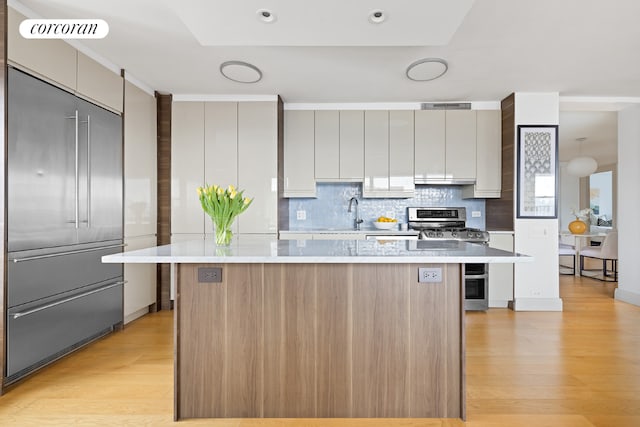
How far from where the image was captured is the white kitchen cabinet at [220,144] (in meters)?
4.20

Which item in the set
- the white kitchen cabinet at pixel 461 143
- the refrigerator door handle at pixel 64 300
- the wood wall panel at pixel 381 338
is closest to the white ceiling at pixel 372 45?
the white kitchen cabinet at pixel 461 143

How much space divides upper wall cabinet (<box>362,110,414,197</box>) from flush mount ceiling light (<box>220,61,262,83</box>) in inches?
59.3

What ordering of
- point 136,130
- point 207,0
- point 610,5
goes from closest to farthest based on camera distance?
point 207,0 → point 610,5 → point 136,130

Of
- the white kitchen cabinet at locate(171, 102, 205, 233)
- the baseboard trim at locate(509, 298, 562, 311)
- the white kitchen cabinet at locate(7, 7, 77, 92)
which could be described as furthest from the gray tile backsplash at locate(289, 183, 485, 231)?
the white kitchen cabinet at locate(7, 7, 77, 92)

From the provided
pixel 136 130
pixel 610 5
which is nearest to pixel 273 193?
pixel 136 130

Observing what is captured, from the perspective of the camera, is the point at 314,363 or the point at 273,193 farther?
the point at 273,193

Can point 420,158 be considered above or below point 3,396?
above

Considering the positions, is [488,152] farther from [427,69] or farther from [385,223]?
[427,69]

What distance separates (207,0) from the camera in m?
1.90

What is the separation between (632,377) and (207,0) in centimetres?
344

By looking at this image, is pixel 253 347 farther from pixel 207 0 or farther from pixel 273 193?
pixel 273 193

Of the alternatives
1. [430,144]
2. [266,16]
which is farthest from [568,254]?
[266,16]

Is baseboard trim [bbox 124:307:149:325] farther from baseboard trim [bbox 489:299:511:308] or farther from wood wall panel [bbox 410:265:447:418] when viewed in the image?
baseboard trim [bbox 489:299:511:308]

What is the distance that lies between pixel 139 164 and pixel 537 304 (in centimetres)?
446
